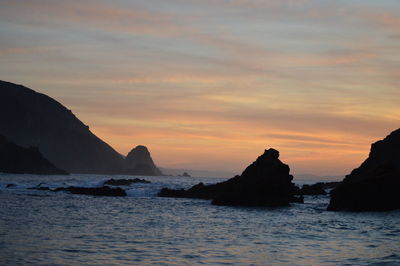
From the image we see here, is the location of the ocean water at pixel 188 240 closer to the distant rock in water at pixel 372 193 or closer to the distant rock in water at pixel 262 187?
the distant rock in water at pixel 372 193

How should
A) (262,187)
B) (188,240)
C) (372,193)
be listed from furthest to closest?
(262,187) → (372,193) → (188,240)

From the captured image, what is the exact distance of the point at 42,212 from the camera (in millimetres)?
36938

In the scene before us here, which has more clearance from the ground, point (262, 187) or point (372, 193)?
point (262, 187)

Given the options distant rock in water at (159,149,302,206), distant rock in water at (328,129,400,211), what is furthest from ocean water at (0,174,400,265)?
distant rock in water at (159,149,302,206)

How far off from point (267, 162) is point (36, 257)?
42.1 metres

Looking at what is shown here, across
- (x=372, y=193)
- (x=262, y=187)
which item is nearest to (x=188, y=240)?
(x=372, y=193)

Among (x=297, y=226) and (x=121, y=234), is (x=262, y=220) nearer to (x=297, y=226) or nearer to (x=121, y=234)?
(x=297, y=226)

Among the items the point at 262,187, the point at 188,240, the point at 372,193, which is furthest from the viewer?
the point at 262,187

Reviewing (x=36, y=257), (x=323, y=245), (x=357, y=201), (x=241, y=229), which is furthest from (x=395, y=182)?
(x=36, y=257)

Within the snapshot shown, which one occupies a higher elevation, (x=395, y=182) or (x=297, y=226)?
(x=395, y=182)

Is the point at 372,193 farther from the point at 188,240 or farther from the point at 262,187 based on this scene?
the point at 188,240

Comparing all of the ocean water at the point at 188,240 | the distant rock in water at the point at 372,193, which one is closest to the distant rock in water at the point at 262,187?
the distant rock in water at the point at 372,193

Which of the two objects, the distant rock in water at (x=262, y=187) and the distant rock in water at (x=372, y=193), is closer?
the distant rock in water at (x=372, y=193)

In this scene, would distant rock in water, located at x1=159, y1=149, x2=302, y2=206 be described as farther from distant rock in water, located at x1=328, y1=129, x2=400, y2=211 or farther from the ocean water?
the ocean water
